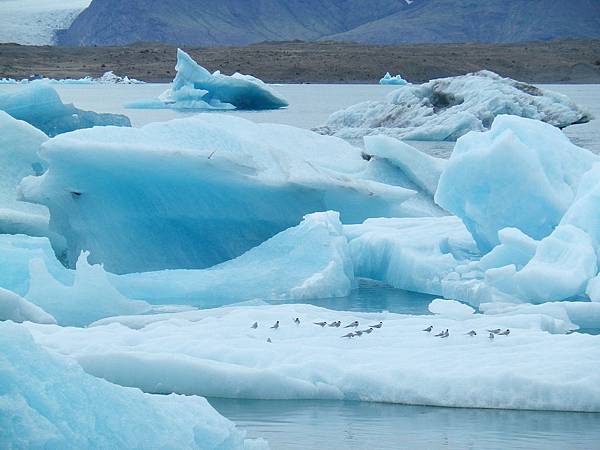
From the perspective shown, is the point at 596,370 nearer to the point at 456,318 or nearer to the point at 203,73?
the point at 456,318

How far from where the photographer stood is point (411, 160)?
12039mm

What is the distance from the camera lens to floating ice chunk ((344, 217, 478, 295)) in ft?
30.7

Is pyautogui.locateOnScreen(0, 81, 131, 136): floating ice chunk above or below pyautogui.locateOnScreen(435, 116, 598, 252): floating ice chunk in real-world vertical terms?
below

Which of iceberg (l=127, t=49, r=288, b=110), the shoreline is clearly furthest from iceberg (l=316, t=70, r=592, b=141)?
the shoreline

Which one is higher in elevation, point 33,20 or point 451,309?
point 451,309

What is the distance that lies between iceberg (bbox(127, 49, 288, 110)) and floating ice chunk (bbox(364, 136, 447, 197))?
1815cm

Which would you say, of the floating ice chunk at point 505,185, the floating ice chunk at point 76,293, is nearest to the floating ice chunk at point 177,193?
the floating ice chunk at point 505,185

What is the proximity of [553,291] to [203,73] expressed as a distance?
23.3m

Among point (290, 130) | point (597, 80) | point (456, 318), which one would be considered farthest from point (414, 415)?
point (597, 80)

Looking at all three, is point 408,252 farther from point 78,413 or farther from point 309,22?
point 309,22

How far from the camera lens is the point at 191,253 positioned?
10.4 meters

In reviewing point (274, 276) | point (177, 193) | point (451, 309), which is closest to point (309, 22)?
point (177, 193)

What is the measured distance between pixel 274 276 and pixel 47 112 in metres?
4.93

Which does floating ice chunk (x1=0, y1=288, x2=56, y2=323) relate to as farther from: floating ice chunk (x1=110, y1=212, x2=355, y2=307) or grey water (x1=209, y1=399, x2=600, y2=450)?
grey water (x1=209, y1=399, x2=600, y2=450)
